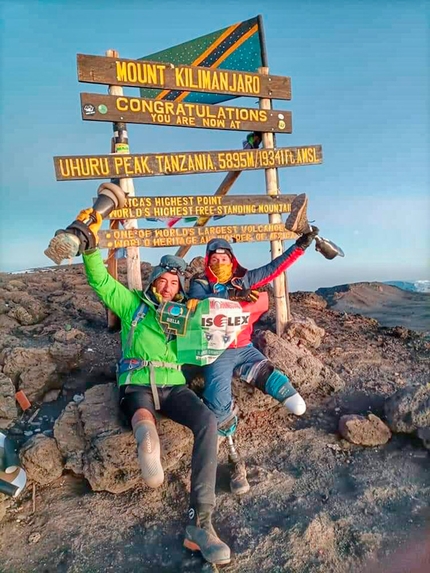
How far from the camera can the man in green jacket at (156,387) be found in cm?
297

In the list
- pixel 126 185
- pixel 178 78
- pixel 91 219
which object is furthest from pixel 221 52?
pixel 91 219

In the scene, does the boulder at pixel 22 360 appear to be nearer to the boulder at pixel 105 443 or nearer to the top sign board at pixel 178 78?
the boulder at pixel 105 443

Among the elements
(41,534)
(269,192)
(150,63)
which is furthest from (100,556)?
(150,63)

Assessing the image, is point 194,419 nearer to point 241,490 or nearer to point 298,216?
point 241,490

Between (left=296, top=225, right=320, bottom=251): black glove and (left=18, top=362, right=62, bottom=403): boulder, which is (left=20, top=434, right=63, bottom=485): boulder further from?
(left=296, top=225, right=320, bottom=251): black glove

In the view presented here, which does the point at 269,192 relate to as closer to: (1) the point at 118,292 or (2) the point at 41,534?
(1) the point at 118,292

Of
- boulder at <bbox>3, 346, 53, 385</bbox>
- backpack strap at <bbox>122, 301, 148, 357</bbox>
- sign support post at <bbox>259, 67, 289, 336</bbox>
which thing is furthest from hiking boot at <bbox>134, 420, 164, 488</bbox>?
sign support post at <bbox>259, 67, 289, 336</bbox>

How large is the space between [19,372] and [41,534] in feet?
6.56

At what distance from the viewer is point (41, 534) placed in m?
3.16

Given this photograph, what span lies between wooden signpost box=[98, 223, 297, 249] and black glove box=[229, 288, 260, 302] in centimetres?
138

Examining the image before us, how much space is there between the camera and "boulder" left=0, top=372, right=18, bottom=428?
426 cm

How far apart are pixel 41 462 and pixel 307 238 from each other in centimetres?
350

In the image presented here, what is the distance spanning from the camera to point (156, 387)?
3.65 m

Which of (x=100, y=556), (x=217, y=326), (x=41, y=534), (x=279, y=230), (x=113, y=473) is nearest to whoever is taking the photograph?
(x=100, y=556)
